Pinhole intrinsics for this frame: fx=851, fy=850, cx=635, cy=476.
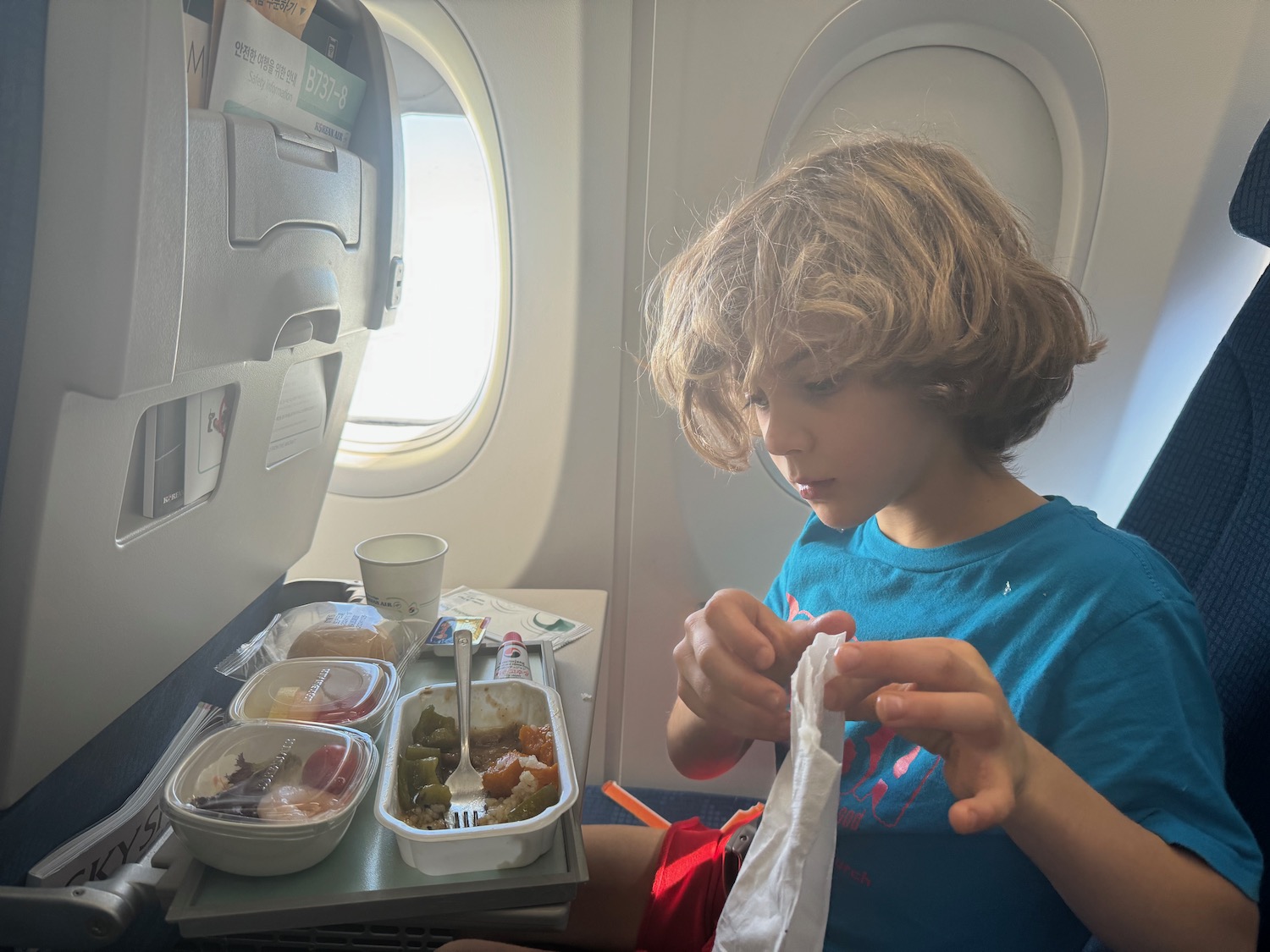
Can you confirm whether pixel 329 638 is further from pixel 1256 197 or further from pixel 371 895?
pixel 1256 197

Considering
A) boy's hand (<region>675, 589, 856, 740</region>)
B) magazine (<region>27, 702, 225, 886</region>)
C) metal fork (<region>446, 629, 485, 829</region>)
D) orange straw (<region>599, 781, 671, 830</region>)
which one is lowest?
orange straw (<region>599, 781, 671, 830</region>)

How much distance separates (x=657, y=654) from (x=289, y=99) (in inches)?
55.3

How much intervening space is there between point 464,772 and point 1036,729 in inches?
24.4

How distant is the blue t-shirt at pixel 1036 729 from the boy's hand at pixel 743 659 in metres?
0.20

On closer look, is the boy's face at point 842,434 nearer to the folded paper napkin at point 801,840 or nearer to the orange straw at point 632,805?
the folded paper napkin at point 801,840

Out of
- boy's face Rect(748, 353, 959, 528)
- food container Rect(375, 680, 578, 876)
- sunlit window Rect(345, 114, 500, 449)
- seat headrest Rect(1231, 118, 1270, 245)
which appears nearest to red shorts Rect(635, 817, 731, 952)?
food container Rect(375, 680, 578, 876)

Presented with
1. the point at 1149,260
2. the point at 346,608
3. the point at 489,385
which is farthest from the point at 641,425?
the point at 1149,260

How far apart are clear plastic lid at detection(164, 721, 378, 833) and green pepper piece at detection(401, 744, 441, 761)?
0.12 feet

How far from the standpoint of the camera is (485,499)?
6.26 ft

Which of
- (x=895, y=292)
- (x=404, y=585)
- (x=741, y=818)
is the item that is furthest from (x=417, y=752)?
(x=741, y=818)

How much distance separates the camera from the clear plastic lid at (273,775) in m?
0.83

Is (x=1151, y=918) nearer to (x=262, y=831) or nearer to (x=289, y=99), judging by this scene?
(x=262, y=831)

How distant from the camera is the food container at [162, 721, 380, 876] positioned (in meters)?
0.80

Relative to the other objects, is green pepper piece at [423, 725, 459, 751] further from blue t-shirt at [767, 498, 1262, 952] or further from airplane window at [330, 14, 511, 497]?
airplane window at [330, 14, 511, 497]
